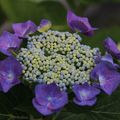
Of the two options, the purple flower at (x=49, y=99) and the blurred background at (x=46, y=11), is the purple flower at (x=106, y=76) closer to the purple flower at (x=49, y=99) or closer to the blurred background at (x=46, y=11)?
the purple flower at (x=49, y=99)

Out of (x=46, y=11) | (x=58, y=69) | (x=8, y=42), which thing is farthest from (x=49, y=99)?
(x=46, y=11)

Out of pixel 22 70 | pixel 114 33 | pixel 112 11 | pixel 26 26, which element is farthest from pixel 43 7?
pixel 112 11

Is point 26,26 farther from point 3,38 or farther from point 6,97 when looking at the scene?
point 6,97

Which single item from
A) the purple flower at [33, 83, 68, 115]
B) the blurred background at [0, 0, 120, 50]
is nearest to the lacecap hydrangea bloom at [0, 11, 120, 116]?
the purple flower at [33, 83, 68, 115]

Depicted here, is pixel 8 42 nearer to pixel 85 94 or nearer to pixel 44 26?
pixel 44 26

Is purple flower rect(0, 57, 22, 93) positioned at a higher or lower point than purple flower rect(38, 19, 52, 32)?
lower

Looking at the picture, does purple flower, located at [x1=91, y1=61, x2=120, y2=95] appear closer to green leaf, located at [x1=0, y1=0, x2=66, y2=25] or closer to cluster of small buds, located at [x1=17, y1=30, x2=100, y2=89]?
cluster of small buds, located at [x1=17, y1=30, x2=100, y2=89]

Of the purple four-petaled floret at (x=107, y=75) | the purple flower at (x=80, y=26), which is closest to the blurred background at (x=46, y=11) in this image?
the purple flower at (x=80, y=26)
